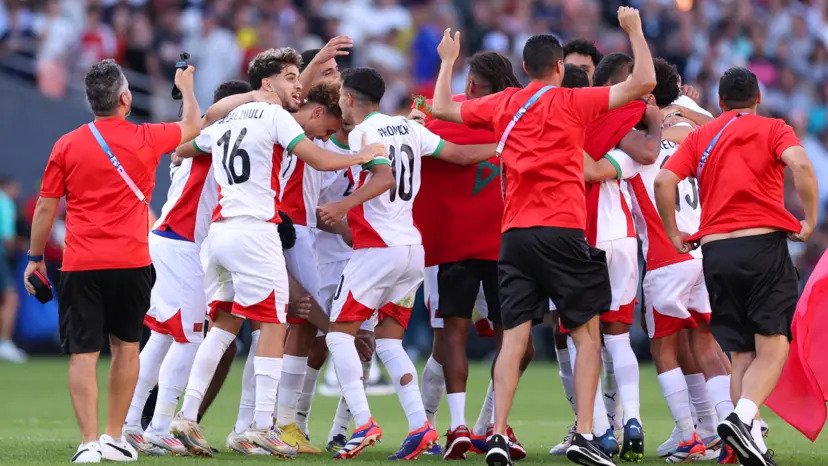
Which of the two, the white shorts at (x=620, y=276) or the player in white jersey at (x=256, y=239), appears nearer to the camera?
the player in white jersey at (x=256, y=239)

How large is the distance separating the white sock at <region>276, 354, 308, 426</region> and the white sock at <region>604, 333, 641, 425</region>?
6.97 ft

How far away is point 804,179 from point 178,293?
4.16 metres

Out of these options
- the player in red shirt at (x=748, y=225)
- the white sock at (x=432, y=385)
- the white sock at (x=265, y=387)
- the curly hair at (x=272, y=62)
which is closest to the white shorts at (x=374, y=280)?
the white sock at (x=265, y=387)

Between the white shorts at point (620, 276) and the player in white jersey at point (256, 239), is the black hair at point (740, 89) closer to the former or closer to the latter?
the white shorts at point (620, 276)

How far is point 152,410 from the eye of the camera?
33.8 ft

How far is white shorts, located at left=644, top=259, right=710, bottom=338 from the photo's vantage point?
9531mm

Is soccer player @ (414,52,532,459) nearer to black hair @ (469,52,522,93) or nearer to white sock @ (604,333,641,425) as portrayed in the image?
black hair @ (469,52,522,93)

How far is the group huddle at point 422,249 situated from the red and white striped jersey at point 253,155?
14 mm

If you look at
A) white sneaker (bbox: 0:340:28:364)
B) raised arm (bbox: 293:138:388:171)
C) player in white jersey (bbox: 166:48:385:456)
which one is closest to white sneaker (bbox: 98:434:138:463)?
player in white jersey (bbox: 166:48:385:456)

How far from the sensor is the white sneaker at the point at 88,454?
8414mm

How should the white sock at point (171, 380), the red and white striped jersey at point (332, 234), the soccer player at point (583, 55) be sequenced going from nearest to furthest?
the white sock at point (171, 380), the red and white striped jersey at point (332, 234), the soccer player at point (583, 55)

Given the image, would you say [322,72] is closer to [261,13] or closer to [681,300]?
[681,300]

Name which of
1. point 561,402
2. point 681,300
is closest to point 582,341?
point 681,300

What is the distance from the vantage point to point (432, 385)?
10.0 m
